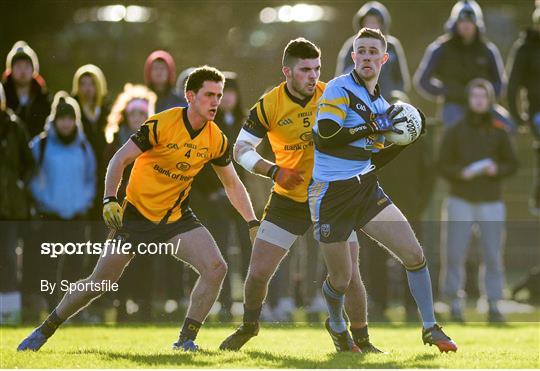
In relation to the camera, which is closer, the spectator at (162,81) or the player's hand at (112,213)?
the player's hand at (112,213)

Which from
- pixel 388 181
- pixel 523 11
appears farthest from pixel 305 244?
pixel 523 11

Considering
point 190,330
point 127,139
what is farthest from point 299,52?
point 127,139

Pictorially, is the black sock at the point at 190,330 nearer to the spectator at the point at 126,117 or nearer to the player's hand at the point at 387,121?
the player's hand at the point at 387,121

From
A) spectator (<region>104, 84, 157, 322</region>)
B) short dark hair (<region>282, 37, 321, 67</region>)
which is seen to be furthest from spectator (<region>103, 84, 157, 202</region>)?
short dark hair (<region>282, 37, 321, 67</region>)

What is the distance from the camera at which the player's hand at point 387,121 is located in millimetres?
9883

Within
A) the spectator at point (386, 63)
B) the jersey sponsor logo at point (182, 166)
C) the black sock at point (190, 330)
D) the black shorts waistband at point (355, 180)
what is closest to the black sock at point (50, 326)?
the black sock at point (190, 330)

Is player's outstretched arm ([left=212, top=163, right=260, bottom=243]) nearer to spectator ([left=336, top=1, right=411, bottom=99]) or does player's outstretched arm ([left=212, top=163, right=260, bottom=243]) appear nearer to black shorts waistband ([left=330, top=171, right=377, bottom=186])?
black shorts waistband ([left=330, top=171, right=377, bottom=186])

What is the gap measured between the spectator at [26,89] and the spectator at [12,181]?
206 millimetres

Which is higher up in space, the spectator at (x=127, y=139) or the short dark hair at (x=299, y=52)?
the short dark hair at (x=299, y=52)

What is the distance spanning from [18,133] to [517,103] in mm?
5573

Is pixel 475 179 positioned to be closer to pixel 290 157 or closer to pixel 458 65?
pixel 458 65

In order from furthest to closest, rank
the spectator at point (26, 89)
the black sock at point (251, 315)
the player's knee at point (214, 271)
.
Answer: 1. the spectator at point (26, 89)
2. the black sock at point (251, 315)
3. the player's knee at point (214, 271)

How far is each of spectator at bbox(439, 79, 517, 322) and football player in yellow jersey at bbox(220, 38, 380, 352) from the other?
410 centimetres

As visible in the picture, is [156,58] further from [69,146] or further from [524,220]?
[524,220]
